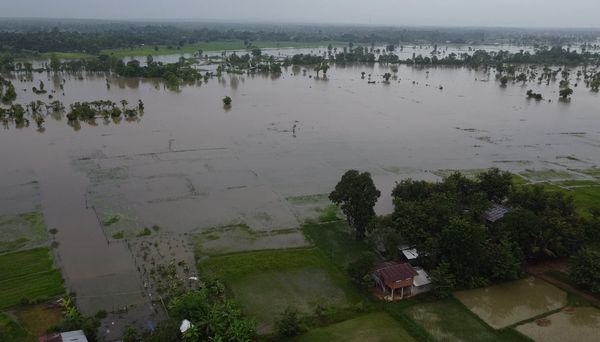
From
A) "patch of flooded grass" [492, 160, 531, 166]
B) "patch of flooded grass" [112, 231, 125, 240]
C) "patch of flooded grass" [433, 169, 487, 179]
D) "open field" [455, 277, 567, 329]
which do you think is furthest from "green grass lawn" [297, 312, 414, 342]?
"patch of flooded grass" [492, 160, 531, 166]

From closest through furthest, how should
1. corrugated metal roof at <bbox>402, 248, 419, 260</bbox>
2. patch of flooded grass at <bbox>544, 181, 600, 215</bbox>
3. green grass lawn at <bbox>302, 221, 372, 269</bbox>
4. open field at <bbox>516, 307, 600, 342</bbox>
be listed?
open field at <bbox>516, 307, 600, 342</bbox> < corrugated metal roof at <bbox>402, 248, 419, 260</bbox> < green grass lawn at <bbox>302, 221, 372, 269</bbox> < patch of flooded grass at <bbox>544, 181, 600, 215</bbox>

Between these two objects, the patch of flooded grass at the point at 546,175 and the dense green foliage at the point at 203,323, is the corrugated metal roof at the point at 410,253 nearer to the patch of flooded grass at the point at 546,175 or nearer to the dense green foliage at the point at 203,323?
the dense green foliage at the point at 203,323

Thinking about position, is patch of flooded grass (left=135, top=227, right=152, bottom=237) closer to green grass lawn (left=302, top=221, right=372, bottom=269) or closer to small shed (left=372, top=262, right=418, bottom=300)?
green grass lawn (left=302, top=221, right=372, bottom=269)

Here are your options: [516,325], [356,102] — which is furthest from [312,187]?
[356,102]

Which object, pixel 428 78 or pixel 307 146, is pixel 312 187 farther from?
pixel 428 78

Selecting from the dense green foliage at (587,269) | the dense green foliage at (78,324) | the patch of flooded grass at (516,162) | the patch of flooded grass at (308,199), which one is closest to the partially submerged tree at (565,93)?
the patch of flooded grass at (516,162)

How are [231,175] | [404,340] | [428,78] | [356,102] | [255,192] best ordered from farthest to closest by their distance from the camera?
[428,78] → [356,102] → [231,175] → [255,192] → [404,340]
